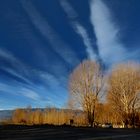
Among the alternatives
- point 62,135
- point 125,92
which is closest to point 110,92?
point 125,92

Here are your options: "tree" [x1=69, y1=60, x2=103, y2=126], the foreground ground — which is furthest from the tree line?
the foreground ground

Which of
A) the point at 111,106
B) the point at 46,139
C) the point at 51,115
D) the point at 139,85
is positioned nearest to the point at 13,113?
the point at 51,115

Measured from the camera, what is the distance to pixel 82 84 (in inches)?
1644

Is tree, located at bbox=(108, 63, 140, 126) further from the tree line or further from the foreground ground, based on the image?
the foreground ground

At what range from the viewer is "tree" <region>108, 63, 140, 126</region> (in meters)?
42.1

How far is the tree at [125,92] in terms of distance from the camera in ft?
138

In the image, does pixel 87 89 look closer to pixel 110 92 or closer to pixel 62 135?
pixel 110 92

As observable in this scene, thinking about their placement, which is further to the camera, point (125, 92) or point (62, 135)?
point (125, 92)

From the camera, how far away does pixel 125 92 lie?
42.9 m

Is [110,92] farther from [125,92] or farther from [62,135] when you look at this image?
[62,135]

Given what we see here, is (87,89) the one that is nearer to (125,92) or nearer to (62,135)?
(125,92)

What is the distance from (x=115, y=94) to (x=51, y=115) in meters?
41.1

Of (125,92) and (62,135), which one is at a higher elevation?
(125,92)

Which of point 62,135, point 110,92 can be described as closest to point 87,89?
point 110,92
